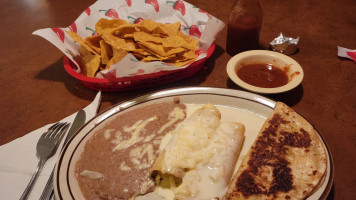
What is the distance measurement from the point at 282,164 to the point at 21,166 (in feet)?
4.01

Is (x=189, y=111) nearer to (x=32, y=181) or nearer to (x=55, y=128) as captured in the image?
(x=55, y=128)

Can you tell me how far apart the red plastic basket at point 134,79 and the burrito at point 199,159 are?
510 mm

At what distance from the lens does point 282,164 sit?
3.72 feet

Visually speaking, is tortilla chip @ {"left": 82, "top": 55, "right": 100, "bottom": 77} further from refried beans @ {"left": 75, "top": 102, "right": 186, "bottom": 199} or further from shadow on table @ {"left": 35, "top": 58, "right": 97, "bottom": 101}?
refried beans @ {"left": 75, "top": 102, "right": 186, "bottom": 199}

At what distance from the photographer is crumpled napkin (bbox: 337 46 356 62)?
1.96 metres

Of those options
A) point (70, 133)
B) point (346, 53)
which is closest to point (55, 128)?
point (70, 133)

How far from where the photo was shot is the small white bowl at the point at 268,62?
154cm

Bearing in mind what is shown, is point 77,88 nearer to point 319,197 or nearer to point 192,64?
point 192,64

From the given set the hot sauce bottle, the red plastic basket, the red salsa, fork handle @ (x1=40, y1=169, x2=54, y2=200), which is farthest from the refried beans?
the hot sauce bottle

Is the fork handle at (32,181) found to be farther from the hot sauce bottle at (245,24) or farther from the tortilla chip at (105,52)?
the hot sauce bottle at (245,24)

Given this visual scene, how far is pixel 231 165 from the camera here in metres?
1.20

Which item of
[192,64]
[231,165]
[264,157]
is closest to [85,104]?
[192,64]

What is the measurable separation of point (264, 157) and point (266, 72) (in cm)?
76

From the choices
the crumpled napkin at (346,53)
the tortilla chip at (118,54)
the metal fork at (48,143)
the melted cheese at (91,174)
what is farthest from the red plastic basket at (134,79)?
the crumpled napkin at (346,53)
